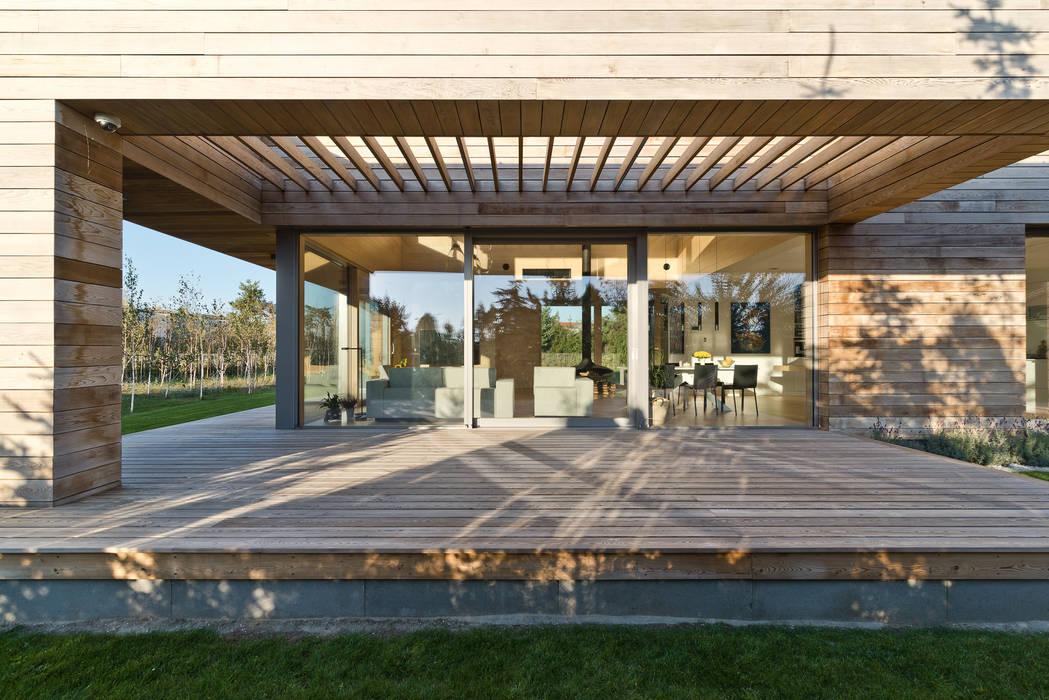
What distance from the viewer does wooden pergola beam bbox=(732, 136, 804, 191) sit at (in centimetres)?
429

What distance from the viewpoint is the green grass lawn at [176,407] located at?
7.35 metres

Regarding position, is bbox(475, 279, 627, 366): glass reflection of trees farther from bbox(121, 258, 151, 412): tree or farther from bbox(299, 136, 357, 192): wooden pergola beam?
bbox(121, 258, 151, 412): tree

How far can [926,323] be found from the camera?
19.1 feet

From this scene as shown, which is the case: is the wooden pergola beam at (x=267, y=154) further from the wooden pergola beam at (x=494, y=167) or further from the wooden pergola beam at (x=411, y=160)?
the wooden pergola beam at (x=494, y=167)

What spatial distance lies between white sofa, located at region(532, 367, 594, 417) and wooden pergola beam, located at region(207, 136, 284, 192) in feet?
12.5

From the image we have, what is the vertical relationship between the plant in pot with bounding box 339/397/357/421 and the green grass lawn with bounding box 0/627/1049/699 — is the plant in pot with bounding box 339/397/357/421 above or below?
above

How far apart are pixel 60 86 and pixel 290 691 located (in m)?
3.86

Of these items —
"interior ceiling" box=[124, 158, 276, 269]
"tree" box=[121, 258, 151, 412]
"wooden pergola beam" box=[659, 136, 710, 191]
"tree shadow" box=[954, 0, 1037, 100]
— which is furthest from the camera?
"tree" box=[121, 258, 151, 412]

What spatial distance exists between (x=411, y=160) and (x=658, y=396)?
4136 millimetres

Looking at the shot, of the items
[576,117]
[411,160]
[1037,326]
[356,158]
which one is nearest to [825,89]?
[576,117]

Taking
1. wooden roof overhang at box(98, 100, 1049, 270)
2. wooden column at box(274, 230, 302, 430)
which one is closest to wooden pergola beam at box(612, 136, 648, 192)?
wooden roof overhang at box(98, 100, 1049, 270)

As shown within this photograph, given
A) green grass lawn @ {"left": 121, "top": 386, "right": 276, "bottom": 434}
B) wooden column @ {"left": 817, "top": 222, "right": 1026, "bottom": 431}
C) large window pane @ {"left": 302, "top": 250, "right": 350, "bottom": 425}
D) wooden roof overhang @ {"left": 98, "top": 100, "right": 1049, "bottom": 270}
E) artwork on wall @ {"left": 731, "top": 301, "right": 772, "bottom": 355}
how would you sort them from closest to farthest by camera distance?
1. wooden roof overhang @ {"left": 98, "top": 100, "right": 1049, "bottom": 270}
2. wooden column @ {"left": 817, "top": 222, "right": 1026, "bottom": 431}
3. large window pane @ {"left": 302, "top": 250, "right": 350, "bottom": 425}
4. artwork on wall @ {"left": 731, "top": 301, "right": 772, "bottom": 355}
5. green grass lawn @ {"left": 121, "top": 386, "right": 276, "bottom": 434}

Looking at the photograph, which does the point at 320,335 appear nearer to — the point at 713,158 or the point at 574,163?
the point at 574,163

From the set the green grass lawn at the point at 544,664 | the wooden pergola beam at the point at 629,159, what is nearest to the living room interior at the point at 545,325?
the wooden pergola beam at the point at 629,159
